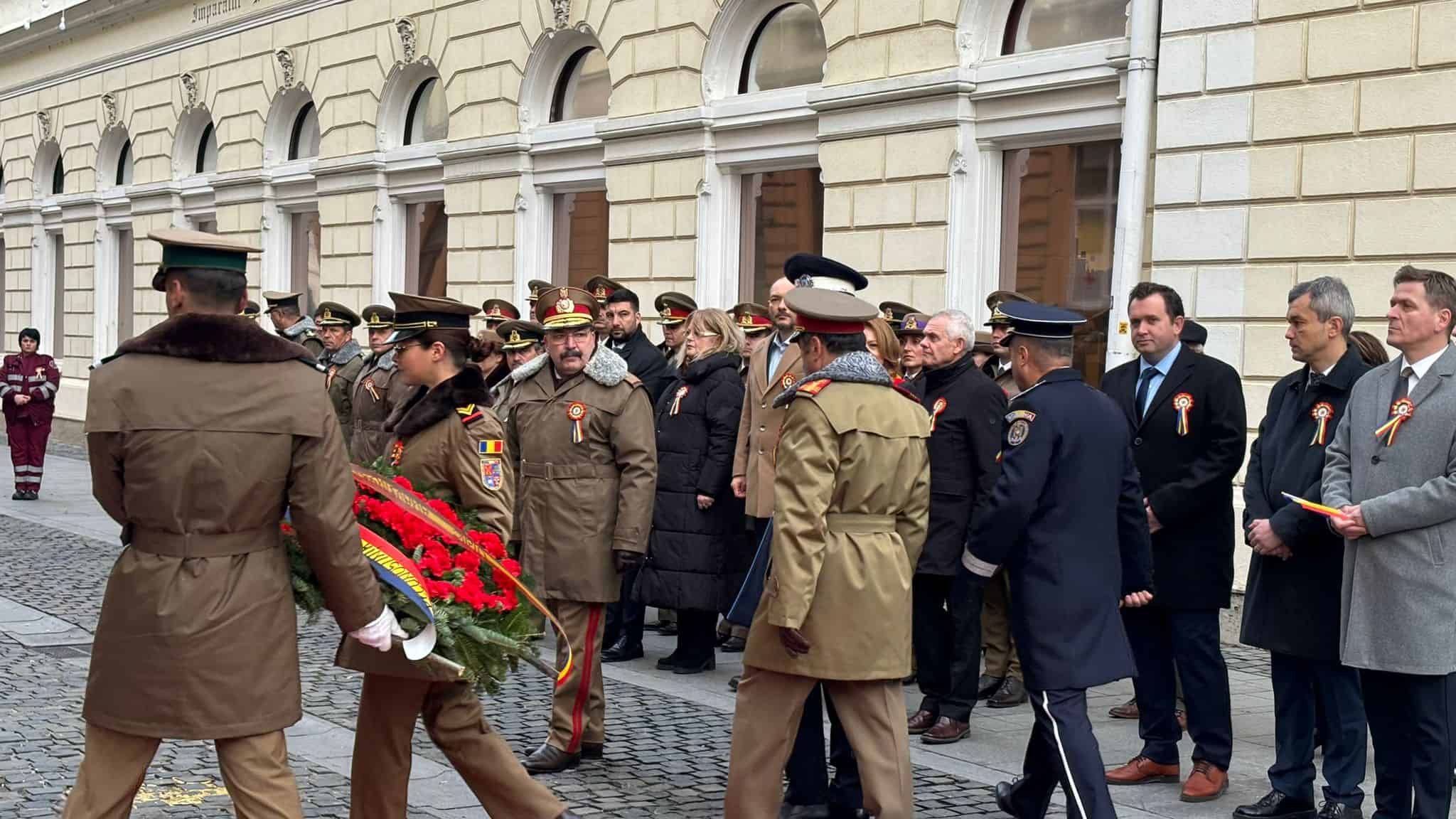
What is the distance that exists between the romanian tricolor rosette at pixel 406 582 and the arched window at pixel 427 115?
1516 centimetres

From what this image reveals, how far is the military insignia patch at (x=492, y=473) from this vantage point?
18.1 feet

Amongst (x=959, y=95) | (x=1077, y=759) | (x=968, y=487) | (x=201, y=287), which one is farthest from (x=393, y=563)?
(x=959, y=95)

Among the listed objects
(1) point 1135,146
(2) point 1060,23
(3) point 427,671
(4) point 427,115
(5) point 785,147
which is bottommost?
(3) point 427,671

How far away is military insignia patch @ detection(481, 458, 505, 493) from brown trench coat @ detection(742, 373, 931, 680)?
956 mm

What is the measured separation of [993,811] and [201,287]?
3.47 meters

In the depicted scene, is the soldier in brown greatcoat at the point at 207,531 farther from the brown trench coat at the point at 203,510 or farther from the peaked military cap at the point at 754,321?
the peaked military cap at the point at 754,321

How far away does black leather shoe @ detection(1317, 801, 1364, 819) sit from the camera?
5938 mm

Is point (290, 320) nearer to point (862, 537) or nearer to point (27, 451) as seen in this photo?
point (27, 451)

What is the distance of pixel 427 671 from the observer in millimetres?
4844

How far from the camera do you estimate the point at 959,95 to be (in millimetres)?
12594

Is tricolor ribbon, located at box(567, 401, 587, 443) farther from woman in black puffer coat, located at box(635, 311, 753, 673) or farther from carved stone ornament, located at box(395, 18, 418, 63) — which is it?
carved stone ornament, located at box(395, 18, 418, 63)

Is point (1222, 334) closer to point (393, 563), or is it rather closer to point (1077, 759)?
point (1077, 759)

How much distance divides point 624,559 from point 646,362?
311 cm

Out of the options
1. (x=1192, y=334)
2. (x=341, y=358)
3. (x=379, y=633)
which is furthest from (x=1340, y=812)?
(x=341, y=358)
